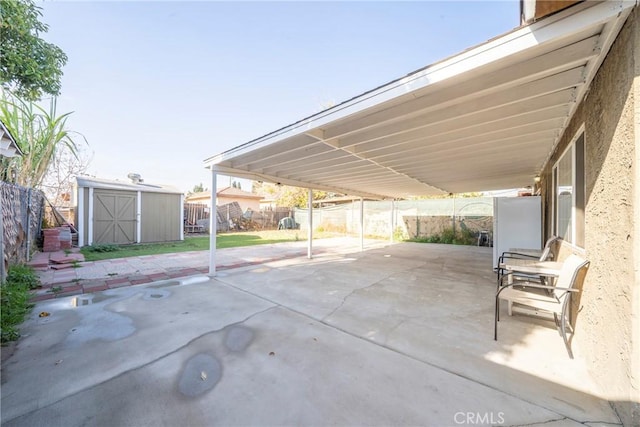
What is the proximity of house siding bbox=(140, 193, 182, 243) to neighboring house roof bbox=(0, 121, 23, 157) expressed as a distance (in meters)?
6.57

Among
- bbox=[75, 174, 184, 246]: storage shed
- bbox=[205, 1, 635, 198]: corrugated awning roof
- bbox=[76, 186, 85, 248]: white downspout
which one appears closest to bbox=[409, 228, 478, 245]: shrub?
bbox=[205, 1, 635, 198]: corrugated awning roof

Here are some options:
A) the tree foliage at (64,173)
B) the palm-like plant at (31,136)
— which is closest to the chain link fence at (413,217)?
the palm-like plant at (31,136)

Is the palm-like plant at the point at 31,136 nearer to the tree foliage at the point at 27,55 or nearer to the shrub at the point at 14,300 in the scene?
the tree foliage at the point at 27,55

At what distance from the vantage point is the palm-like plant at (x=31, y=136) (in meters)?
6.52

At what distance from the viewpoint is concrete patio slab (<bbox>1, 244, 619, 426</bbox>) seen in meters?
1.71

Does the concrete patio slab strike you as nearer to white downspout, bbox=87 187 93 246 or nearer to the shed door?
white downspout, bbox=87 187 93 246

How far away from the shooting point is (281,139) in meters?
3.94

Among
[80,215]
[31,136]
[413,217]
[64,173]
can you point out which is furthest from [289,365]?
[64,173]

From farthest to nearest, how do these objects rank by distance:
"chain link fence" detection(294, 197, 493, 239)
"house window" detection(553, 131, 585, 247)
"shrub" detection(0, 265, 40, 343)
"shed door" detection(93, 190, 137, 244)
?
"chain link fence" detection(294, 197, 493, 239) < "shed door" detection(93, 190, 137, 244) < "house window" detection(553, 131, 585, 247) < "shrub" detection(0, 265, 40, 343)

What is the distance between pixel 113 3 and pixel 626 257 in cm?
827

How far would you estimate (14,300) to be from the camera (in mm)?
3479

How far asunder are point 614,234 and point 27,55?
904 cm

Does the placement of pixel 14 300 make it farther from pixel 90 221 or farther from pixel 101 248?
pixel 90 221

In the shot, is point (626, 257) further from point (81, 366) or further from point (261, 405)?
point (81, 366)
